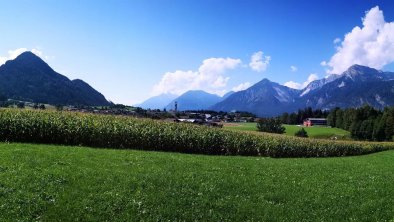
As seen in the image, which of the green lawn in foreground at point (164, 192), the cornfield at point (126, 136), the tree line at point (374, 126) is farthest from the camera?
the tree line at point (374, 126)

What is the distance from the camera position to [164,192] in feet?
62.8

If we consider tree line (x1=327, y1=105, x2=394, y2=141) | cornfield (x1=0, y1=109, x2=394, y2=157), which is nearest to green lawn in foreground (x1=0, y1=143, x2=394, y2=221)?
cornfield (x1=0, y1=109, x2=394, y2=157)

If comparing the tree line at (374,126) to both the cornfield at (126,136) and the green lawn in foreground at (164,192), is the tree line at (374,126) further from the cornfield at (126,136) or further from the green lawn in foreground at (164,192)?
the green lawn in foreground at (164,192)

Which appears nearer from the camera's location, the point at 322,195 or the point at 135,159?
the point at 322,195

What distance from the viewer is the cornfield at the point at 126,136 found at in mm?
36406

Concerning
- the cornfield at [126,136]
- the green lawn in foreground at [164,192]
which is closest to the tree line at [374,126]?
the cornfield at [126,136]

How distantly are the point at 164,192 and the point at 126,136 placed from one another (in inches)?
912

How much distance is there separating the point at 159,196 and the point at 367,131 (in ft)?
579

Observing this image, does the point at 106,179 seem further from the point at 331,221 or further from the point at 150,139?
the point at 150,139

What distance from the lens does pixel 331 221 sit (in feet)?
60.5

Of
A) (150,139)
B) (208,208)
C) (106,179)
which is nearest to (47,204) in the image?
(106,179)

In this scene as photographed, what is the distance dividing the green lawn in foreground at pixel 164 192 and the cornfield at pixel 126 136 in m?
11.9

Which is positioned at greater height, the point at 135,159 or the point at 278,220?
the point at 135,159

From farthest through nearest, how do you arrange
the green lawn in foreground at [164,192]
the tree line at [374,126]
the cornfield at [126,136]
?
the tree line at [374,126], the cornfield at [126,136], the green lawn in foreground at [164,192]
